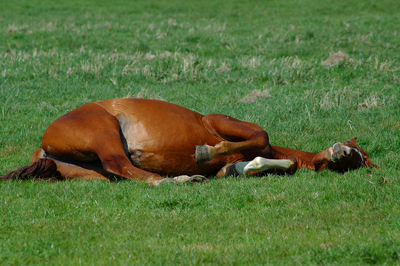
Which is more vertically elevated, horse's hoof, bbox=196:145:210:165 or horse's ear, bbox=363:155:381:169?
horse's hoof, bbox=196:145:210:165

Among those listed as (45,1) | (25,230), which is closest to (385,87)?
(25,230)

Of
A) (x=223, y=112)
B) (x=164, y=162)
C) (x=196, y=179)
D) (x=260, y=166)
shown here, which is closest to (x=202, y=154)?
(x=196, y=179)

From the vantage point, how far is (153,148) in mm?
5234

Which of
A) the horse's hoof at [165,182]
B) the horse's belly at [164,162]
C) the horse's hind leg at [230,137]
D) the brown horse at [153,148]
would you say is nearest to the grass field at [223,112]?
the horse's hoof at [165,182]

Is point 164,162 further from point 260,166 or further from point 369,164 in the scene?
point 369,164

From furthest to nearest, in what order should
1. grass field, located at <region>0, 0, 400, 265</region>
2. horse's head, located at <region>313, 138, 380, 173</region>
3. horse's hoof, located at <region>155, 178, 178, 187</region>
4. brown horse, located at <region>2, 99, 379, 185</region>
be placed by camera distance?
1. horse's head, located at <region>313, 138, 380, 173</region>
2. brown horse, located at <region>2, 99, 379, 185</region>
3. horse's hoof, located at <region>155, 178, 178, 187</region>
4. grass field, located at <region>0, 0, 400, 265</region>

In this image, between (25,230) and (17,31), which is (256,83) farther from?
(17,31)

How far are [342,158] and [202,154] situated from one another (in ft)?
5.28

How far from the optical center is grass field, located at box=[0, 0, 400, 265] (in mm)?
3318

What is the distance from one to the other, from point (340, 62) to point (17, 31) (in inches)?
448

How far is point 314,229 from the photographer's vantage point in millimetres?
3625

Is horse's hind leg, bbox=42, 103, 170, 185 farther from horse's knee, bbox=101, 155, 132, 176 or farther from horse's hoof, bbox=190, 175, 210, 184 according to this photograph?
horse's hoof, bbox=190, 175, 210, 184

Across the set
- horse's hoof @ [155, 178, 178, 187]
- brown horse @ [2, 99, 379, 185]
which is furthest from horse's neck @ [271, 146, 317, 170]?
horse's hoof @ [155, 178, 178, 187]

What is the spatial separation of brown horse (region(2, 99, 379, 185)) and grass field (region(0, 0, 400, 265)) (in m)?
0.24
